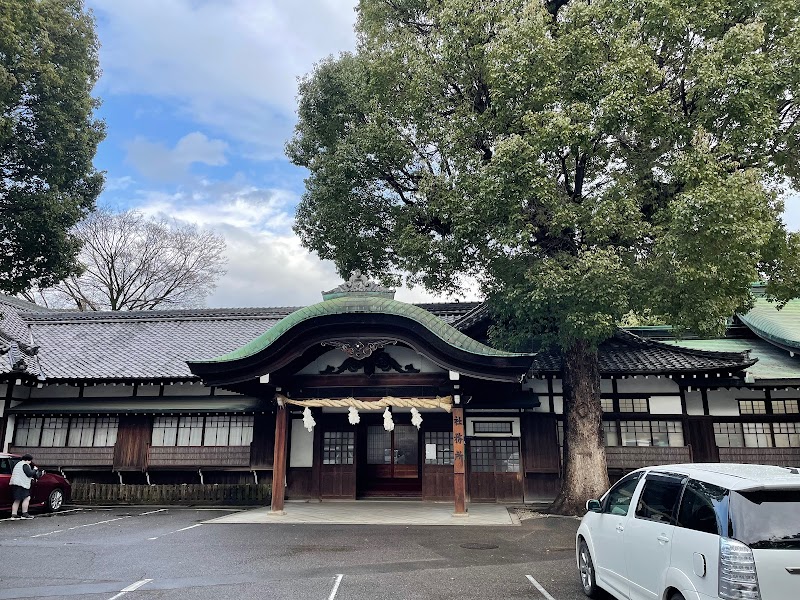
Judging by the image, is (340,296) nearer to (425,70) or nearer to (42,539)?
(425,70)

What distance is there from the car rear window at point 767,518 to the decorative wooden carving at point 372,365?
9.97 meters

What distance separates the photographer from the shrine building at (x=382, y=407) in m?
13.2

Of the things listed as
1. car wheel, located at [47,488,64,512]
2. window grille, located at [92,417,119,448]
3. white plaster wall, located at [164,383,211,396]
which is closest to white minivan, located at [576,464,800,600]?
white plaster wall, located at [164,383,211,396]

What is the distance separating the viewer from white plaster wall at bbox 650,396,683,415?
15.2 meters

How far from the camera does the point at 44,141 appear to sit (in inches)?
557

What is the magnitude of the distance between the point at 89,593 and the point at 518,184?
403 inches

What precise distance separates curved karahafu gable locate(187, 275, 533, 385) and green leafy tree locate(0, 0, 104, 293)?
5.37m

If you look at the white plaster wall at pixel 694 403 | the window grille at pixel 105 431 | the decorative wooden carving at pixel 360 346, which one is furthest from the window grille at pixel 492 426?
the window grille at pixel 105 431

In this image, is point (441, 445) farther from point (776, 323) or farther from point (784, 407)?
point (776, 323)

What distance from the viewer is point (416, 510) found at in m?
13.9

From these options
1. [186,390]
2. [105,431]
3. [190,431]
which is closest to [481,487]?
[190,431]

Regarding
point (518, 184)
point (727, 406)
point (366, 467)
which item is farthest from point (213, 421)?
point (727, 406)

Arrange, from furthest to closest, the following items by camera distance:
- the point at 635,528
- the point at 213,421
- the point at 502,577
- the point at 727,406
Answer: the point at 213,421
the point at 727,406
the point at 502,577
the point at 635,528

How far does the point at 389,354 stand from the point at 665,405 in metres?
7.92
